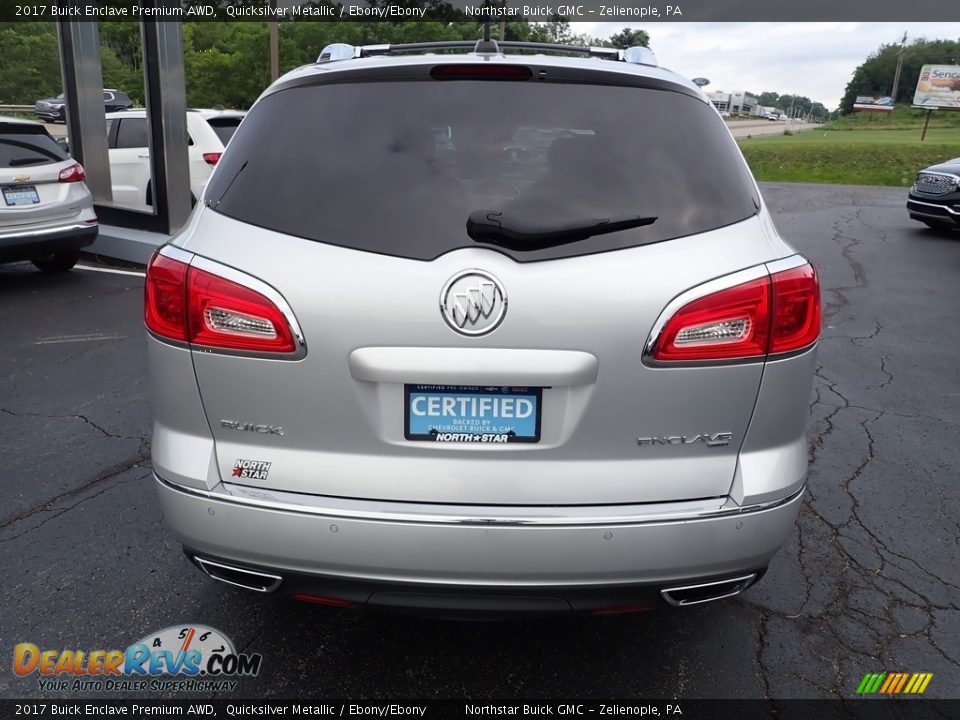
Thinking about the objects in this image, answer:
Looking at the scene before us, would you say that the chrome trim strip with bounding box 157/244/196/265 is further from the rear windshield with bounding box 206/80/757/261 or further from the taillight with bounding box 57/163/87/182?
the taillight with bounding box 57/163/87/182

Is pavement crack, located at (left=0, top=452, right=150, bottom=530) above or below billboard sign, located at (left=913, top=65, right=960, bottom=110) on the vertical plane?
below

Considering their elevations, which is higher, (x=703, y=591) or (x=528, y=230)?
(x=528, y=230)

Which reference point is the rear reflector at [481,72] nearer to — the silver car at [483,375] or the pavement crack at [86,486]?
the silver car at [483,375]

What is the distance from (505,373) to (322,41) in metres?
38.6

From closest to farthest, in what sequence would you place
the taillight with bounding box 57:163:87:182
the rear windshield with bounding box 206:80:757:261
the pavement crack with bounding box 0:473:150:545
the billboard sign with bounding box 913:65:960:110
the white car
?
the rear windshield with bounding box 206:80:757:261 < the pavement crack with bounding box 0:473:150:545 < the taillight with bounding box 57:163:87:182 < the white car < the billboard sign with bounding box 913:65:960:110

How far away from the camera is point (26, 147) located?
25.3 feet

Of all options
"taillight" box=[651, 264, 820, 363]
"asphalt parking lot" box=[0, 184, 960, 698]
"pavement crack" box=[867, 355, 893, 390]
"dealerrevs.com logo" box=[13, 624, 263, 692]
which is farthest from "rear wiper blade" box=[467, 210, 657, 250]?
"pavement crack" box=[867, 355, 893, 390]

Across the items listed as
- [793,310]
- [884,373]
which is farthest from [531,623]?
[884,373]

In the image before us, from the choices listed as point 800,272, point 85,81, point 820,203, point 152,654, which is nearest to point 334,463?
point 152,654

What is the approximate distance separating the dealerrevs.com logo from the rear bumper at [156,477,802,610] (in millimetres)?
647

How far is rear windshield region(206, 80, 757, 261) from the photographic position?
6.61 feet

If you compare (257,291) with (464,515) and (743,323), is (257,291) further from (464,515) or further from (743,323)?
(743,323)

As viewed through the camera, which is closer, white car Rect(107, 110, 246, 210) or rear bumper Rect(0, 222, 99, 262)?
rear bumper Rect(0, 222, 99, 262)

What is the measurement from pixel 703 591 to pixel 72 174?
317 inches
